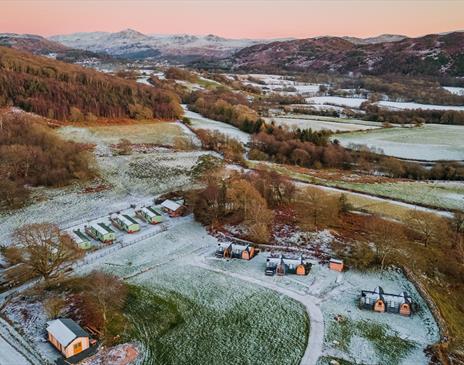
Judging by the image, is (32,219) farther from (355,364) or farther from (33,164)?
(355,364)

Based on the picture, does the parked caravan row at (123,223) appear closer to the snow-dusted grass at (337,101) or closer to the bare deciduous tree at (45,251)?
the bare deciduous tree at (45,251)

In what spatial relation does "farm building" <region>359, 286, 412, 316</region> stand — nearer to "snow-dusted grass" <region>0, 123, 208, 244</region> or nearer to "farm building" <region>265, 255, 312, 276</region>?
"farm building" <region>265, 255, 312, 276</region>

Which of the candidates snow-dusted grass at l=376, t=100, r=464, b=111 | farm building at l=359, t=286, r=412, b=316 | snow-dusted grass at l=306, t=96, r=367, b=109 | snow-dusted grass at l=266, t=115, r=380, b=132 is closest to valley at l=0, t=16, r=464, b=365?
farm building at l=359, t=286, r=412, b=316

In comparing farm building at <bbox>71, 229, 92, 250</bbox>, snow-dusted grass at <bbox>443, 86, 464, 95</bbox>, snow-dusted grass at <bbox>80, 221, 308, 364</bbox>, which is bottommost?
snow-dusted grass at <bbox>80, 221, 308, 364</bbox>

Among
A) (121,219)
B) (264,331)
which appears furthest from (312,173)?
(264,331)

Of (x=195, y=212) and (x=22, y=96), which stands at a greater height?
(x=22, y=96)
